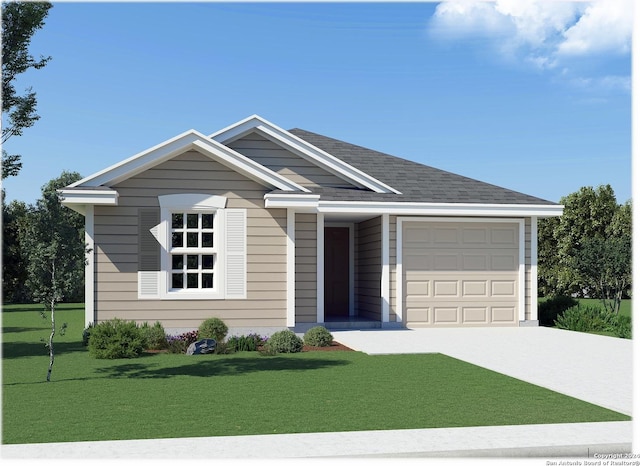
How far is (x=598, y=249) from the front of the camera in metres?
21.9

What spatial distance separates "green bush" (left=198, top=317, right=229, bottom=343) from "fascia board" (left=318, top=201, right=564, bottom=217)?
4121 millimetres

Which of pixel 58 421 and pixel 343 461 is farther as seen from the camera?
pixel 58 421

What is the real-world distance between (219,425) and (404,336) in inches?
381

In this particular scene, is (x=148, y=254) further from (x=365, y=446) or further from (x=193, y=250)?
(x=365, y=446)

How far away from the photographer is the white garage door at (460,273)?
18875 millimetres

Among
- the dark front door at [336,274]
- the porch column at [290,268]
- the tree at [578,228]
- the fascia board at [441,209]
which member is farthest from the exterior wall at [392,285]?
the tree at [578,228]

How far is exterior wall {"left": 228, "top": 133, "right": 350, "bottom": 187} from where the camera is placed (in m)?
18.9

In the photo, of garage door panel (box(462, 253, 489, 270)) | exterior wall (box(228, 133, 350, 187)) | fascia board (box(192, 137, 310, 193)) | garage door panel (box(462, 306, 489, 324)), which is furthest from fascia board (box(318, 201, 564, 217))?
garage door panel (box(462, 306, 489, 324))

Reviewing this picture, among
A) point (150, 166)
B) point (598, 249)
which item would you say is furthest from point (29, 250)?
point (598, 249)

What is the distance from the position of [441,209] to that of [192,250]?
6739 millimetres

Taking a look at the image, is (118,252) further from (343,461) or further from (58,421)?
(343,461)

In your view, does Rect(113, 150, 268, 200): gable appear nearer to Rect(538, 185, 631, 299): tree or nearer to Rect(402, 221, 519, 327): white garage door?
Rect(402, 221, 519, 327): white garage door

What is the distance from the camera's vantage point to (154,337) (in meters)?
14.6

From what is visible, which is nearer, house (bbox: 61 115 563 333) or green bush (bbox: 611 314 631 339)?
house (bbox: 61 115 563 333)
